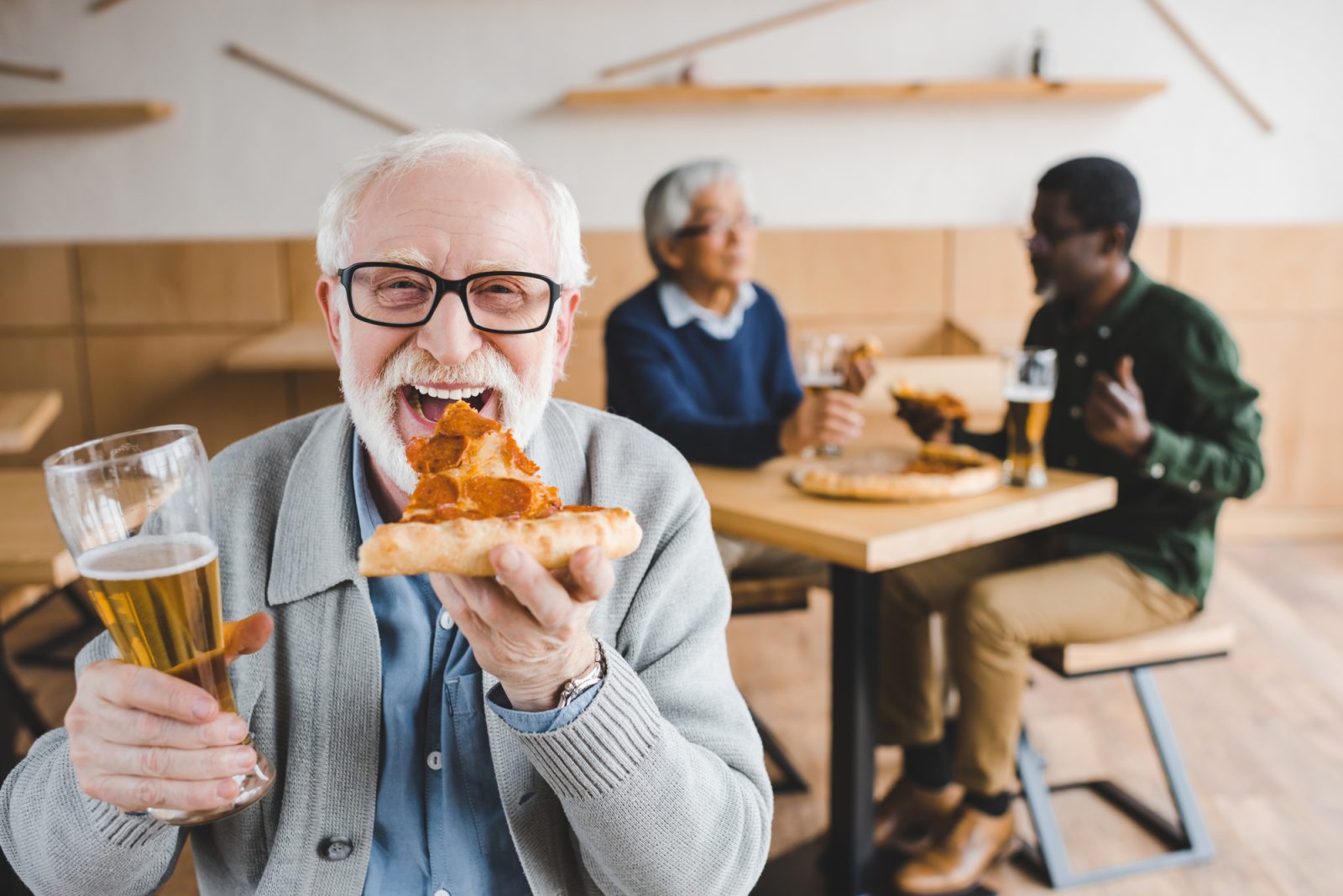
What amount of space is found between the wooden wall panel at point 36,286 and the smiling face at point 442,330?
4.04 m

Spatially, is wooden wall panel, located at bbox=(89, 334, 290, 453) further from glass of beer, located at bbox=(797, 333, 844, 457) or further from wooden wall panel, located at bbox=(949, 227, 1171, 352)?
wooden wall panel, located at bbox=(949, 227, 1171, 352)

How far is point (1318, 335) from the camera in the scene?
4598mm

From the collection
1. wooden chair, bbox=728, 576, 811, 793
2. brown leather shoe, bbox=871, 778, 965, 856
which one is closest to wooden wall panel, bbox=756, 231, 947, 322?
wooden chair, bbox=728, 576, 811, 793

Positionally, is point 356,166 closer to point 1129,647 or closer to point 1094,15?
point 1129,647

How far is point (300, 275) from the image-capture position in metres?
4.43

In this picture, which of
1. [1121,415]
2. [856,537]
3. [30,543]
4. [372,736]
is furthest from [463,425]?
[1121,415]

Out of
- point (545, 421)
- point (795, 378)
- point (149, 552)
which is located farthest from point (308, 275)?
point (149, 552)

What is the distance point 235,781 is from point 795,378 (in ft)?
7.48

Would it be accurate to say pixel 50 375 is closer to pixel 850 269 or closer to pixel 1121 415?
pixel 850 269

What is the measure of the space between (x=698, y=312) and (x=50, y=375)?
3.37 meters

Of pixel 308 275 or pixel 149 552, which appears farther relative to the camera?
pixel 308 275

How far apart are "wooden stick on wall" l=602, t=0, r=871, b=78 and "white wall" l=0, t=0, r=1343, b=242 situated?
0.13ft

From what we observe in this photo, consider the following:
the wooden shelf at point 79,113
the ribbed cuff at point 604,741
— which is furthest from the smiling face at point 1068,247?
the wooden shelf at point 79,113

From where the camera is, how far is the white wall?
4.32 m
